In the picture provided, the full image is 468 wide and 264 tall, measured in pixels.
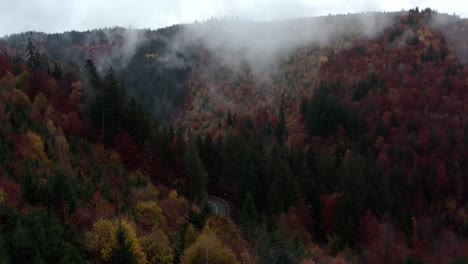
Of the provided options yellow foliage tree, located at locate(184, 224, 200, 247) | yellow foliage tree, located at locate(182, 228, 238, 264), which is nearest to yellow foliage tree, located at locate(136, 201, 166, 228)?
yellow foliage tree, located at locate(184, 224, 200, 247)

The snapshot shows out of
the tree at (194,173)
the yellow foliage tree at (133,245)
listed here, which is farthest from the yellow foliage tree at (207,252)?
the tree at (194,173)

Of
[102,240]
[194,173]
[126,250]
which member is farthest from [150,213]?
[194,173]

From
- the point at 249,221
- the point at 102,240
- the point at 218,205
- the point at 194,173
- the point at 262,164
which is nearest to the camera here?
the point at 102,240

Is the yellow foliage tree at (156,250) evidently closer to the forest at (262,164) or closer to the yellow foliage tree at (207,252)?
the forest at (262,164)

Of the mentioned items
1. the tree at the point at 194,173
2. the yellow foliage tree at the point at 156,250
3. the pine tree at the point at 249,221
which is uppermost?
the yellow foliage tree at the point at 156,250

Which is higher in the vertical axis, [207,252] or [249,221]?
[207,252]

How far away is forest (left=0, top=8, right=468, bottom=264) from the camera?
121 ft

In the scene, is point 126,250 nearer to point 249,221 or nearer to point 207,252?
point 207,252

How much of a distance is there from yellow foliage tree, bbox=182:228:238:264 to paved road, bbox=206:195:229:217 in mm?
24010

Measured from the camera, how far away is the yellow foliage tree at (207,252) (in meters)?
35.0

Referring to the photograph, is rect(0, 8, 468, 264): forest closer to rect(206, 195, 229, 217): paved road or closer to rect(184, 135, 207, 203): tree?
rect(184, 135, 207, 203): tree

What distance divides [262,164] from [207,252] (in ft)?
141

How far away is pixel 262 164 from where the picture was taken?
76500 millimetres

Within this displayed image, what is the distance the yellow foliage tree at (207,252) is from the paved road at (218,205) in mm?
24010
